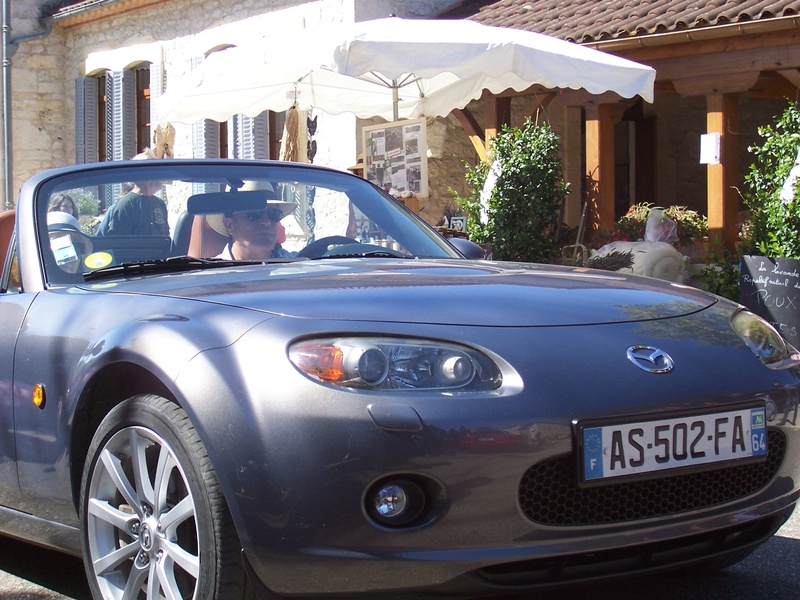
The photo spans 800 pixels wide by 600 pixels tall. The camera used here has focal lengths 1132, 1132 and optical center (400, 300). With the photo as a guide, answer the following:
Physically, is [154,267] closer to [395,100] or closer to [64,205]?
[64,205]

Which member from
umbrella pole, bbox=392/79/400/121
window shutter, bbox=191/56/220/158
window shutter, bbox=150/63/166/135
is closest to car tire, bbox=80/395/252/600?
umbrella pole, bbox=392/79/400/121

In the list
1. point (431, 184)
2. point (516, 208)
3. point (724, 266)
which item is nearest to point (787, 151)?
point (724, 266)

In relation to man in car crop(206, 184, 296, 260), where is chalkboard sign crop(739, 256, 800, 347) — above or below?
below

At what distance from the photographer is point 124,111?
1820cm

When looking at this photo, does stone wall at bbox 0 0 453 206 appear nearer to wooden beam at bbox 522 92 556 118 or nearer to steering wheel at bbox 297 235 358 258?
wooden beam at bbox 522 92 556 118

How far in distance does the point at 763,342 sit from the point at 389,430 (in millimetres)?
1217

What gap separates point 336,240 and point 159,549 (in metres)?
1.50

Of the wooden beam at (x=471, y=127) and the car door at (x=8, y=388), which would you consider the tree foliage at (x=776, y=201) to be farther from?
the car door at (x=8, y=388)

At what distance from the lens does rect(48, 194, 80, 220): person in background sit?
12.1 ft

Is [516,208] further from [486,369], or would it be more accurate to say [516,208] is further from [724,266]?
[486,369]

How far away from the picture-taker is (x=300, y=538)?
2350 mm

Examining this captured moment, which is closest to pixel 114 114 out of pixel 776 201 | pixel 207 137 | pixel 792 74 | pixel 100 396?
pixel 207 137

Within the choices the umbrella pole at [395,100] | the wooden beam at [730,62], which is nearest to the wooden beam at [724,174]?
the wooden beam at [730,62]

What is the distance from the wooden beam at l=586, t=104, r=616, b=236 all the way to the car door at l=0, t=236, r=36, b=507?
837cm
